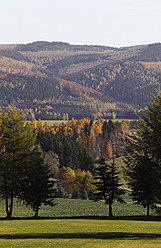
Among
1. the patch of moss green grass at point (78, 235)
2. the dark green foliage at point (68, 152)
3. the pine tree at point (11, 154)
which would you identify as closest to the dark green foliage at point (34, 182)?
the pine tree at point (11, 154)

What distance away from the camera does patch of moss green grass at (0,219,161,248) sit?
24.1 metres

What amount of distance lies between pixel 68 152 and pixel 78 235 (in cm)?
12783

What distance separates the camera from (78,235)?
27.4 m

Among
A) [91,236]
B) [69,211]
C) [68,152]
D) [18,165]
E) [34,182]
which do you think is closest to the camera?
[91,236]

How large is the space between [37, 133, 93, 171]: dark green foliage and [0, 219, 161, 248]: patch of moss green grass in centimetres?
11754

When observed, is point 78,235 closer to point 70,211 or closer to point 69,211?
point 70,211

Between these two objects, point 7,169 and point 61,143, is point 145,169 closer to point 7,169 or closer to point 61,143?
A: point 7,169

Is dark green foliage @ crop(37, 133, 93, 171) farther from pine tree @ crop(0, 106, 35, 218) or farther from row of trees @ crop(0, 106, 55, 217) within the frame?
pine tree @ crop(0, 106, 35, 218)

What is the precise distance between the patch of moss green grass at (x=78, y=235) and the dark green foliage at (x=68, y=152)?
386 ft

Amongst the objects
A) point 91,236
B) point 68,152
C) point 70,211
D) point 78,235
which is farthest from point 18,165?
point 68,152

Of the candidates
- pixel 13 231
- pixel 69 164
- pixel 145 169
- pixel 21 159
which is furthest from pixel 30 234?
pixel 69 164

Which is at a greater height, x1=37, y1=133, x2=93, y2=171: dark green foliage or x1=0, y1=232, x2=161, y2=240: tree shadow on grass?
x1=0, y1=232, x2=161, y2=240: tree shadow on grass

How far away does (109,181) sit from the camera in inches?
1903

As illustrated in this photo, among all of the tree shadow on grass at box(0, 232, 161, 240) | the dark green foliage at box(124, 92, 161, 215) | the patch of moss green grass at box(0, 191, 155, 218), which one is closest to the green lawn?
the patch of moss green grass at box(0, 191, 155, 218)
